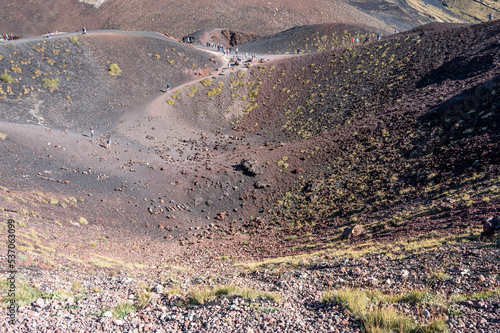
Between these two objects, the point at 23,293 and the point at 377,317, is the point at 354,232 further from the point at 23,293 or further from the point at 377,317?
the point at 23,293

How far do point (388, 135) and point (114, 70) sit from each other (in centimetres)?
3694

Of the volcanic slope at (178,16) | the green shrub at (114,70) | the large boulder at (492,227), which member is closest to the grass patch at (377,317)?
the large boulder at (492,227)

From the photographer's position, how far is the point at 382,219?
15797 millimetres

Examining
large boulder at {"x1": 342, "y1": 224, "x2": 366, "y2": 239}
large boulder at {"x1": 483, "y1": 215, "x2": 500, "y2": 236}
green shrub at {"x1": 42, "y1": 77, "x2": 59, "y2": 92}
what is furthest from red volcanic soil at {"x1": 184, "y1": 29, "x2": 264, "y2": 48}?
large boulder at {"x1": 483, "y1": 215, "x2": 500, "y2": 236}

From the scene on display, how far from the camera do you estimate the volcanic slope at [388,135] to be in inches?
618

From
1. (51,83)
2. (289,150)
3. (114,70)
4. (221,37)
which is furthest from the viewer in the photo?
(221,37)

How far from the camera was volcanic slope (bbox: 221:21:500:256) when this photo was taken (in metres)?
15.7

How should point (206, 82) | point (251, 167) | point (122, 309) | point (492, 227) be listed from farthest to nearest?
1. point (206, 82)
2. point (251, 167)
3. point (492, 227)
4. point (122, 309)

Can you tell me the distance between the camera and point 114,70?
132 feet

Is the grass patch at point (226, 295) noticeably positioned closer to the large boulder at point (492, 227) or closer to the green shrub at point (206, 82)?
the large boulder at point (492, 227)

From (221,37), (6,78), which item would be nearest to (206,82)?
(6,78)

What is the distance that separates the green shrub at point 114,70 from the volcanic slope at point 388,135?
19.4 m

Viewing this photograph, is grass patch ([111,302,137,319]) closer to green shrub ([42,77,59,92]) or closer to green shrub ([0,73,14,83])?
green shrub ([42,77,59,92])

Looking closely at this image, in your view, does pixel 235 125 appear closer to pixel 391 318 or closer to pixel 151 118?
pixel 151 118
